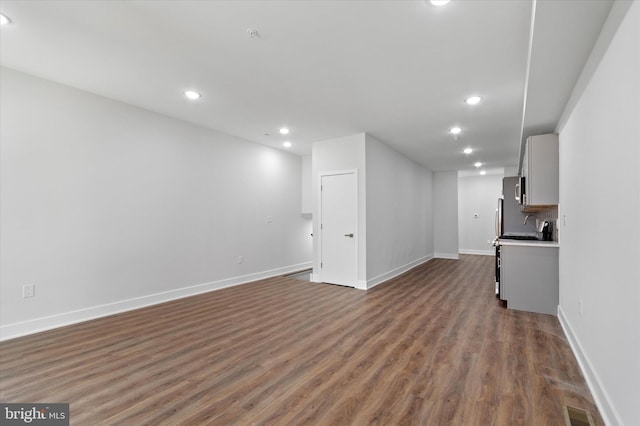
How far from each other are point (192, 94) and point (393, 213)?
14.3ft

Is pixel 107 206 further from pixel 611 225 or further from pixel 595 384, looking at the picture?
pixel 595 384

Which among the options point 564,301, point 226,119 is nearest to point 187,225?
point 226,119

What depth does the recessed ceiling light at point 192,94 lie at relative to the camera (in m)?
3.54

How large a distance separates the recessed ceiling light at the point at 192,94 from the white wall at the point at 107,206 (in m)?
0.98

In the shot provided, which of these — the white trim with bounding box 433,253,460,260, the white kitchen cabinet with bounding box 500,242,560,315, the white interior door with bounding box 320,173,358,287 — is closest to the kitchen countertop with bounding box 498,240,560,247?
the white kitchen cabinet with bounding box 500,242,560,315

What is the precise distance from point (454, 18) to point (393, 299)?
11.9 feet

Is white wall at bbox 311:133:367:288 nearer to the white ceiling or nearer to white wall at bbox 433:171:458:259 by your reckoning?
the white ceiling

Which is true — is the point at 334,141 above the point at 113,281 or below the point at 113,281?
above

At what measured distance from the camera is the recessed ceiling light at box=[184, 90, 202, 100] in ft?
11.6

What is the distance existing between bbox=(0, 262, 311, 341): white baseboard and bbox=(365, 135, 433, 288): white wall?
8.58ft

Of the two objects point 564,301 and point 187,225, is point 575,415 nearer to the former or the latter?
point 564,301

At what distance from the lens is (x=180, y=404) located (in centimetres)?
194

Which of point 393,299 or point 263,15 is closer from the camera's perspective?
point 263,15

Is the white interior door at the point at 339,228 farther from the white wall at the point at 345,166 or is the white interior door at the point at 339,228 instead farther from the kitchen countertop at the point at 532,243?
the kitchen countertop at the point at 532,243
